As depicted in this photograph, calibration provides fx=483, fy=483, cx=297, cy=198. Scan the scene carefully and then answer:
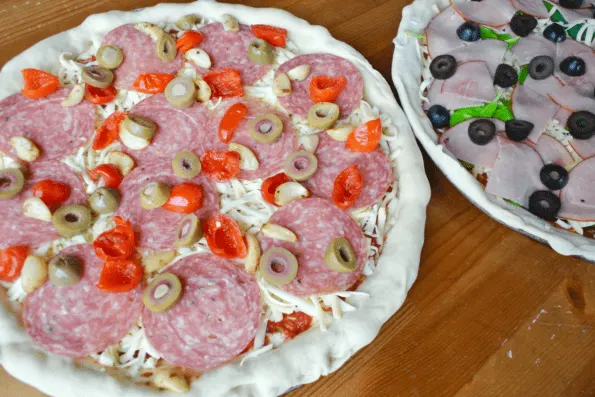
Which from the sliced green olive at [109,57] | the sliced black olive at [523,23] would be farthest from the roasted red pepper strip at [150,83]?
the sliced black olive at [523,23]

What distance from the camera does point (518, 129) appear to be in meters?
1.99

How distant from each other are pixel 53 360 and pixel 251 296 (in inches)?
24.6

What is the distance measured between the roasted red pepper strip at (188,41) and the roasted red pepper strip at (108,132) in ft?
1.37

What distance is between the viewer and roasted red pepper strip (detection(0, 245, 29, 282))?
157 cm

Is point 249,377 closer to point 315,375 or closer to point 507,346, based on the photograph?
point 315,375

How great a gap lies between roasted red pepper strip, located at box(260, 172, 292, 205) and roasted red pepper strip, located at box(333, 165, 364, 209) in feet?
0.61

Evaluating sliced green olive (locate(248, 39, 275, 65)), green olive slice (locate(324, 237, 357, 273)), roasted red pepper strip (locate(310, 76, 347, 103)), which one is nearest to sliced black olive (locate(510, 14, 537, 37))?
roasted red pepper strip (locate(310, 76, 347, 103))

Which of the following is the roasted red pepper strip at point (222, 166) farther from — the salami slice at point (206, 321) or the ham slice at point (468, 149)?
the ham slice at point (468, 149)

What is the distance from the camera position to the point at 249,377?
4.85ft

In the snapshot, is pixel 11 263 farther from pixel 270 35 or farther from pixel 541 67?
pixel 541 67

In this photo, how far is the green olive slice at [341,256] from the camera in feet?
5.16

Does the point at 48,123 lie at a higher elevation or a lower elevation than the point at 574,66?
higher

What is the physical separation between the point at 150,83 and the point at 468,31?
1.47 meters

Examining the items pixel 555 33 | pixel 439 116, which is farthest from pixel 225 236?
pixel 555 33
